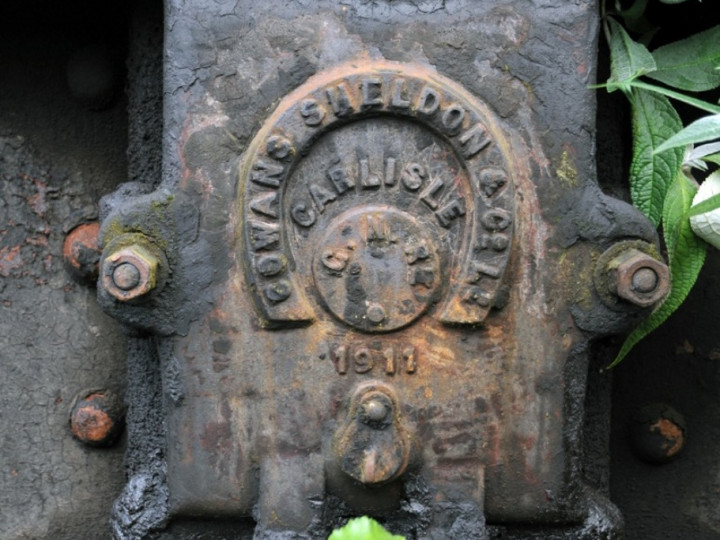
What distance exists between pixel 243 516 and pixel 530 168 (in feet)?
1.53

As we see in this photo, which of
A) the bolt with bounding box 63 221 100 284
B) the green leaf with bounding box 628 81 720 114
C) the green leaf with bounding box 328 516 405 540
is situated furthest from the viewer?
the bolt with bounding box 63 221 100 284

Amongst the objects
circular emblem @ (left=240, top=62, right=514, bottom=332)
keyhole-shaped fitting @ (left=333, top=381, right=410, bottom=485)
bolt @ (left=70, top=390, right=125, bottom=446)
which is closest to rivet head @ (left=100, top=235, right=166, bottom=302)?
circular emblem @ (left=240, top=62, right=514, bottom=332)

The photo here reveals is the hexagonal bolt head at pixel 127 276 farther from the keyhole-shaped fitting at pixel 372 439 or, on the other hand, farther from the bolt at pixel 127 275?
the keyhole-shaped fitting at pixel 372 439

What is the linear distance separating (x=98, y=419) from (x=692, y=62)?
0.83 metres

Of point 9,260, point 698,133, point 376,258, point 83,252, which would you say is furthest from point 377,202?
point 9,260

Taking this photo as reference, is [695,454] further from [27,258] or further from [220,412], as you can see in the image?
[27,258]

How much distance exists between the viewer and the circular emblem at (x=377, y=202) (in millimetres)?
1068

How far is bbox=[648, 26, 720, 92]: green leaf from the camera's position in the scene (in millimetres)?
1178

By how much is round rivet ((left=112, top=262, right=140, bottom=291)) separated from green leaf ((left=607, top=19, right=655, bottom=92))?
53 centimetres

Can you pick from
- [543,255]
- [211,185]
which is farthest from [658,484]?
[211,185]

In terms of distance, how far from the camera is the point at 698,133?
3.35ft

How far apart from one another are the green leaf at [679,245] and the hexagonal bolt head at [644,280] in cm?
8

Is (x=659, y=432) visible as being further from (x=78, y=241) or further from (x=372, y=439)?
(x=78, y=241)

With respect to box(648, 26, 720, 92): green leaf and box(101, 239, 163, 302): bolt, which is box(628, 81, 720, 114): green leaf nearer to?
box(648, 26, 720, 92): green leaf
